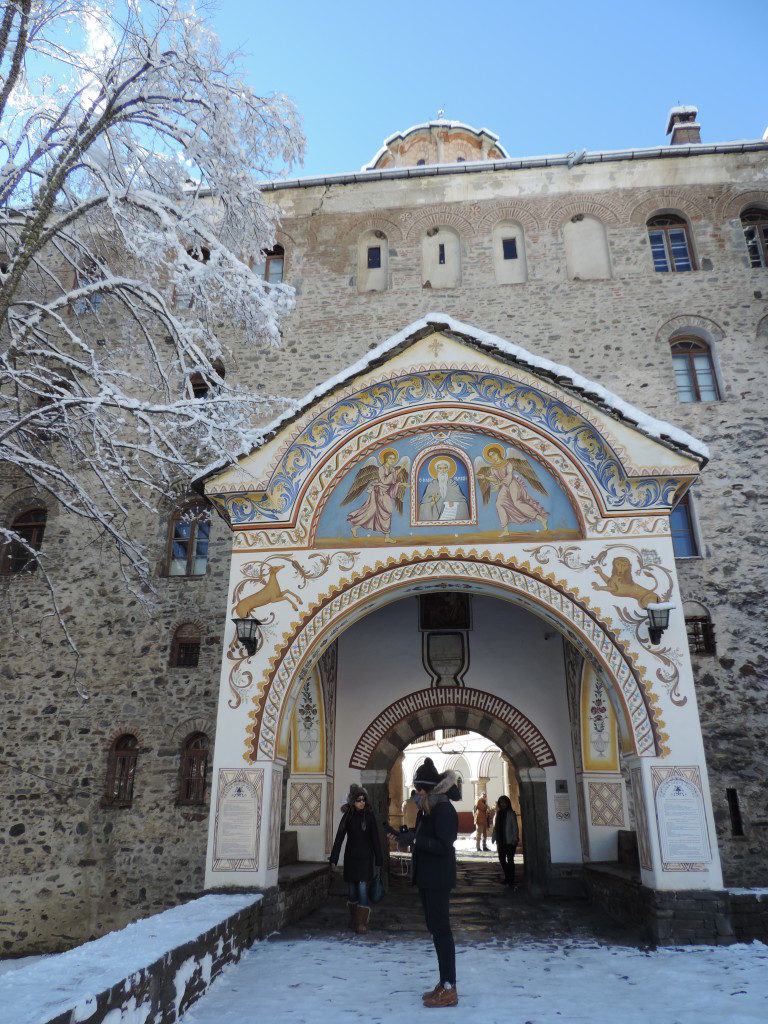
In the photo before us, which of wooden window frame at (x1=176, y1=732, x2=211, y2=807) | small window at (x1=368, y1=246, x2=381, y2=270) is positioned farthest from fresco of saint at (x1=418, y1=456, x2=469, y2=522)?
small window at (x1=368, y1=246, x2=381, y2=270)

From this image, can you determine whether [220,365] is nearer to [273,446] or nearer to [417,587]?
[273,446]

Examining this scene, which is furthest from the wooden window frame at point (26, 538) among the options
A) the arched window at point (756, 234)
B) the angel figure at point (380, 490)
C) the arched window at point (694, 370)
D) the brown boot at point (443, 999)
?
the arched window at point (756, 234)

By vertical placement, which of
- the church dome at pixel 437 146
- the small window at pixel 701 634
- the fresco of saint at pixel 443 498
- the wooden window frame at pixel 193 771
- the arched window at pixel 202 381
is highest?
the church dome at pixel 437 146

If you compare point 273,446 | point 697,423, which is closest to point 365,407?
point 273,446

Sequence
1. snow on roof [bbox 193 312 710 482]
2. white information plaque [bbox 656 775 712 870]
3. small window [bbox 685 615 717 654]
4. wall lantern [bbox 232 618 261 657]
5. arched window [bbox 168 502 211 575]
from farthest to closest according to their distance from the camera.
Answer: arched window [bbox 168 502 211 575] → small window [bbox 685 615 717 654] → snow on roof [bbox 193 312 710 482] → wall lantern [bbox 232 618 261 657] → white information plaque [bbox 656 775 712 870]

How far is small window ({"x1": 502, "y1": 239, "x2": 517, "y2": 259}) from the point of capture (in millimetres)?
12641

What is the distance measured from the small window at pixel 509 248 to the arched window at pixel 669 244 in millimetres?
2233

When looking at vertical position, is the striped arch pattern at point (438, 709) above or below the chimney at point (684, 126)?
below

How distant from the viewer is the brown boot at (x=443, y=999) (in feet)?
14.2

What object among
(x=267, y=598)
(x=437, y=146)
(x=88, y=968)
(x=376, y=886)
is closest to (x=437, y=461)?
(x=267, y=598)

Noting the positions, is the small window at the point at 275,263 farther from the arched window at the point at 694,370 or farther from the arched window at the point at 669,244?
the arched window at the point at 694,370

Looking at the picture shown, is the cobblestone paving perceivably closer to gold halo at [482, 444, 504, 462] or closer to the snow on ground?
the snow on ground

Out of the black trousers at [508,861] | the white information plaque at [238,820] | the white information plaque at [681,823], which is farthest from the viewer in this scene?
the black trousers at [508,861]

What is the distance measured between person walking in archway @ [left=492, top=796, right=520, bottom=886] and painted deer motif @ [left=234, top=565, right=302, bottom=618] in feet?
17.2
